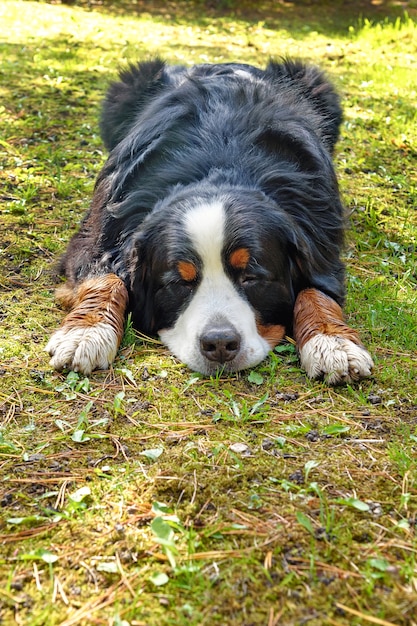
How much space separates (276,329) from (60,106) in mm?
4746

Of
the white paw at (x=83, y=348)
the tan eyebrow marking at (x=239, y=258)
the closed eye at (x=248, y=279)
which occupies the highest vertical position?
the tan eyebrow marking at (x=239, y=258)

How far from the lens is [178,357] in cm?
377

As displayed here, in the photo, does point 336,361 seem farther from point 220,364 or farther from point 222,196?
point 222,196

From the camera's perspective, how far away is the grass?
225 cm

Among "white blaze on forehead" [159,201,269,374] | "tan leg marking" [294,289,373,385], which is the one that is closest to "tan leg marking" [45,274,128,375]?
"white blaze on forehead" [159,201,269,374]

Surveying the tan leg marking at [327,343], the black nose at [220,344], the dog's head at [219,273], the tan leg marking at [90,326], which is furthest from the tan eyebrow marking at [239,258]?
the tan leg marking at [90,326]

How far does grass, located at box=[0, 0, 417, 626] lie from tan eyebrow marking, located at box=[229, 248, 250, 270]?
1.74ft

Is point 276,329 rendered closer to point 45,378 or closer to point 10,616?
point 45,378

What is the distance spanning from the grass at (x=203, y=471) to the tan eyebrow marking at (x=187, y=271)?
0.43 metres

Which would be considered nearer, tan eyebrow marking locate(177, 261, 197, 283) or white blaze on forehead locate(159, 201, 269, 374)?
white blaze on forehead locate(159, 201, 269, 374)

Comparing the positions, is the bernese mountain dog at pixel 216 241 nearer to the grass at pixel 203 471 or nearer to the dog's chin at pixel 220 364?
the dog's chin at pixel 220 364

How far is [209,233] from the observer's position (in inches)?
144

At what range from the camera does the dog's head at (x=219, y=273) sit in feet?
11.8

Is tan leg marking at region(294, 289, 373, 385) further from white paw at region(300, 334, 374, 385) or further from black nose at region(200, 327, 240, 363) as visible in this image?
black nose at region(200, 327, 240, 363)
